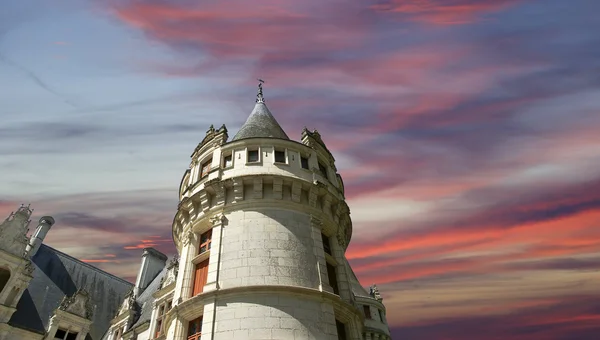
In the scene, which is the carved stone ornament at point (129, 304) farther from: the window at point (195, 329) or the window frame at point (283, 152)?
the window frame at point (283, 152)

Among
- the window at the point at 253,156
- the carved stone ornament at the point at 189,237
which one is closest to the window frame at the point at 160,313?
the carved stone ornament at the point at 189,237

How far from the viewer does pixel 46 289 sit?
114 ft

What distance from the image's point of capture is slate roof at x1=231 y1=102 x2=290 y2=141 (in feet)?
70.6

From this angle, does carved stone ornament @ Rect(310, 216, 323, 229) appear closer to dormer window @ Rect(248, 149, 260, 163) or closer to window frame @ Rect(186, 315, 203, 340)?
dormer window @ Rect(248, 149, 260, 163)

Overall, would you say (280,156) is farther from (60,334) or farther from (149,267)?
(149,267)

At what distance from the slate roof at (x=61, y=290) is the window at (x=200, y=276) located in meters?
20.0

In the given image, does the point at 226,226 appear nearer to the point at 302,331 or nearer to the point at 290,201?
the point at 290,201

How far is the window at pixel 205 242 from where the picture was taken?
18.1 metres

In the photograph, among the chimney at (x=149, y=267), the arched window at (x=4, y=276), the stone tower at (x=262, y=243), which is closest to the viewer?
the stone tower at (x=262, y=243)

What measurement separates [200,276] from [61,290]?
89.6ft

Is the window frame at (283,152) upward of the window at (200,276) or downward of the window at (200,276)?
upward

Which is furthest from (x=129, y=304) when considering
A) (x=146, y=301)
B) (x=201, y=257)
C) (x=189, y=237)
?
(x=201, y=257)

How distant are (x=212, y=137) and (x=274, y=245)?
854cm

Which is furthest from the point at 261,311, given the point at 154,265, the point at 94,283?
the point at 94,283
